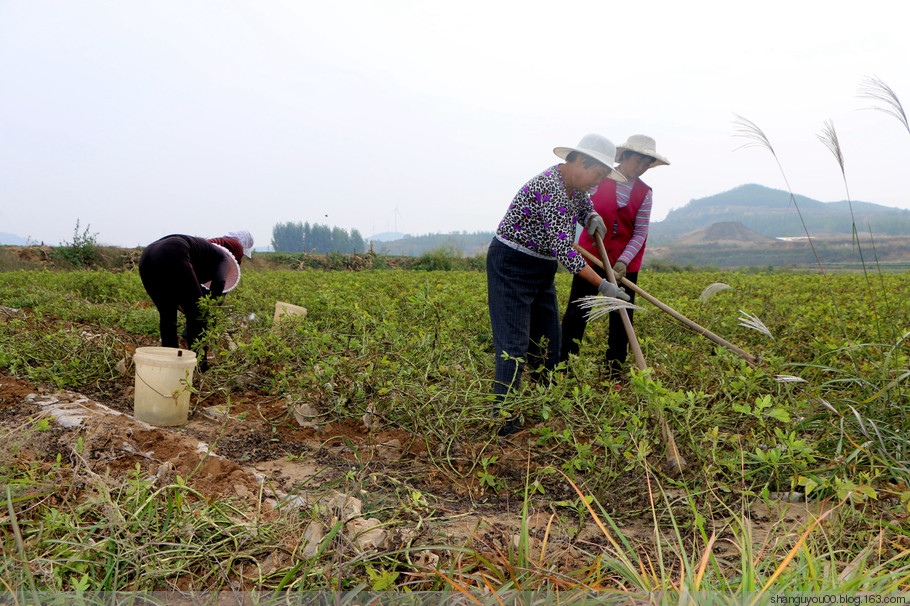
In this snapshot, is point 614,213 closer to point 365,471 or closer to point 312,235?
point 365,471

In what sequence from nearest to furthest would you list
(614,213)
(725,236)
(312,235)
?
(614,213)
(312,235)
(725,236)

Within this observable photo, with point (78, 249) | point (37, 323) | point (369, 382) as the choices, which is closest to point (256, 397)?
point (369, 382)

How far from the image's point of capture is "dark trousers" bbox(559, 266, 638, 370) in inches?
Result: 154

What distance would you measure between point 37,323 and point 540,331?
4.93 m

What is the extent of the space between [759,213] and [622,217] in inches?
7311

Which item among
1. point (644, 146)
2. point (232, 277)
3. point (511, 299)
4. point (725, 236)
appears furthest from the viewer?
point (725, 236)

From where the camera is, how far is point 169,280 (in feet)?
13.4

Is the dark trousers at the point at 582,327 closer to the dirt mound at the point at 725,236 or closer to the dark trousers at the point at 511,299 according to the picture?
the dark trousers at the point at 511,299

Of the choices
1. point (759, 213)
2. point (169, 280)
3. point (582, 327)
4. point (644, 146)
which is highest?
point (759, 213)

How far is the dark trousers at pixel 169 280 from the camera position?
13.2 feet

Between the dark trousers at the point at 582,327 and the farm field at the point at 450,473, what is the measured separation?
0.74 feet

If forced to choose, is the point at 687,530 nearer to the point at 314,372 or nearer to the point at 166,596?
the point at 166,596

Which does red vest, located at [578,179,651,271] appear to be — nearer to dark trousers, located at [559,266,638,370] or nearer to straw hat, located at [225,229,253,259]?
dark trousers, located at [559,266,638,370]

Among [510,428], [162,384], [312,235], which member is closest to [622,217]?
[510,428]
